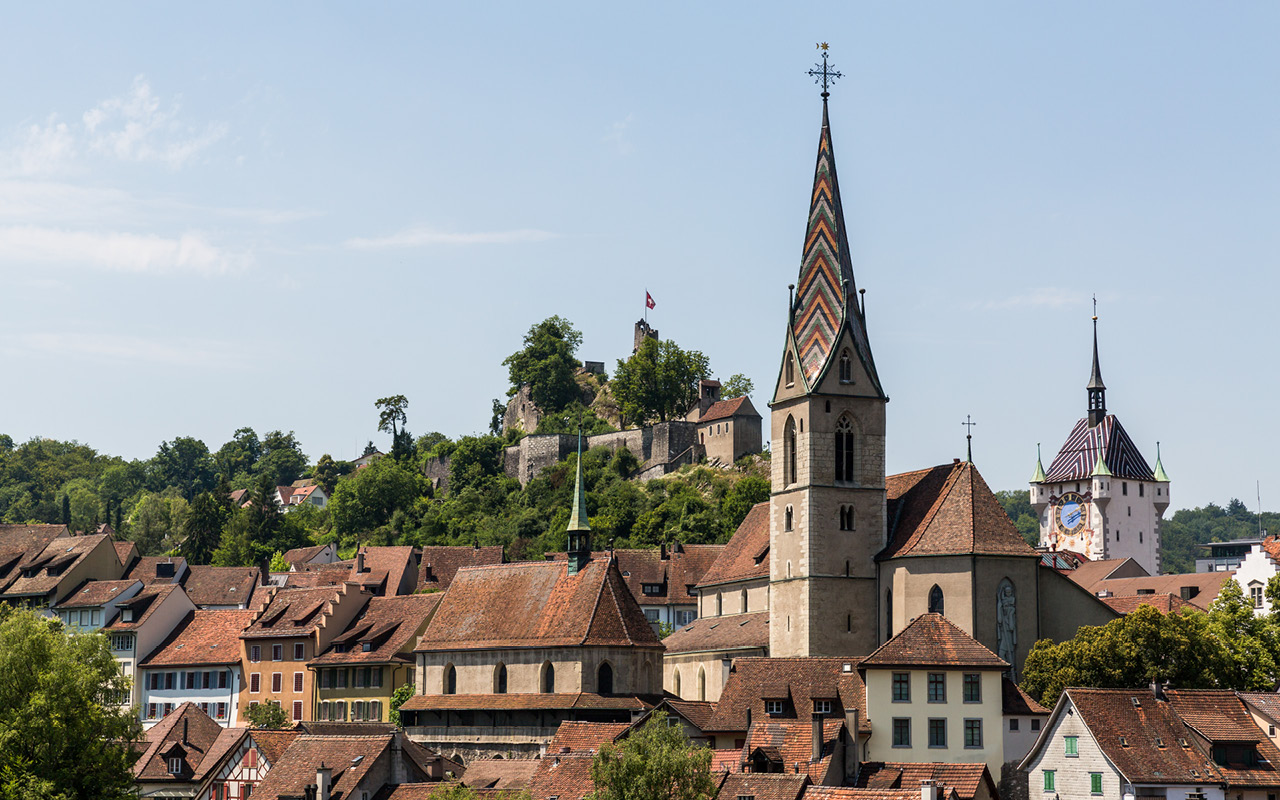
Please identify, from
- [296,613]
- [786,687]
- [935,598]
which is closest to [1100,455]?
[296,613]

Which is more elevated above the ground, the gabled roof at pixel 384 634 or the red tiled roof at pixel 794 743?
the gabled roof at pixel 384 634

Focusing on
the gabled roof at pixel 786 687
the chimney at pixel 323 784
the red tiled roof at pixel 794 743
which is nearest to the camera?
the red tiled roof at pixel 794 743

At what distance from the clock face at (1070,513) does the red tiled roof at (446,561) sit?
5157cm

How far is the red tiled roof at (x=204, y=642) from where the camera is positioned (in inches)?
3885

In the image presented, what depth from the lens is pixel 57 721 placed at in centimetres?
6134

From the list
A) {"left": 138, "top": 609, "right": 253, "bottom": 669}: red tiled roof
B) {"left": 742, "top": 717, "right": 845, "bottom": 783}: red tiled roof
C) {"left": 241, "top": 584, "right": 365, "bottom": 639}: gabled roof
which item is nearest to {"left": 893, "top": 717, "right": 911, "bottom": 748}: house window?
{"left": 742, "top": 717, "right": 845, "bottom": 783}: red tiled roof

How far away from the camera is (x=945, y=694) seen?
6322 centimetres

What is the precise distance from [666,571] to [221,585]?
99.4 feet

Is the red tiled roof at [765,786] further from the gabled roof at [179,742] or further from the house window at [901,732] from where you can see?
the gabled roof at [179,742]

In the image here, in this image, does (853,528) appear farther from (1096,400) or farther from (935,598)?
(1096,400)

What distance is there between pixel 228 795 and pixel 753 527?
103ft

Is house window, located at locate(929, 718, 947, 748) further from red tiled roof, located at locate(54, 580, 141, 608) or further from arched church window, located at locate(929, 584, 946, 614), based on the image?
red tiled roof, located at locate(54, 580, 141, 608)

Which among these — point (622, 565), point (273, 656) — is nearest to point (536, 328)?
point (622, 565)

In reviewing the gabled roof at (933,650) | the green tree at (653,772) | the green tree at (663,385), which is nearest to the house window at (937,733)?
the gabled roof at (933,650)
